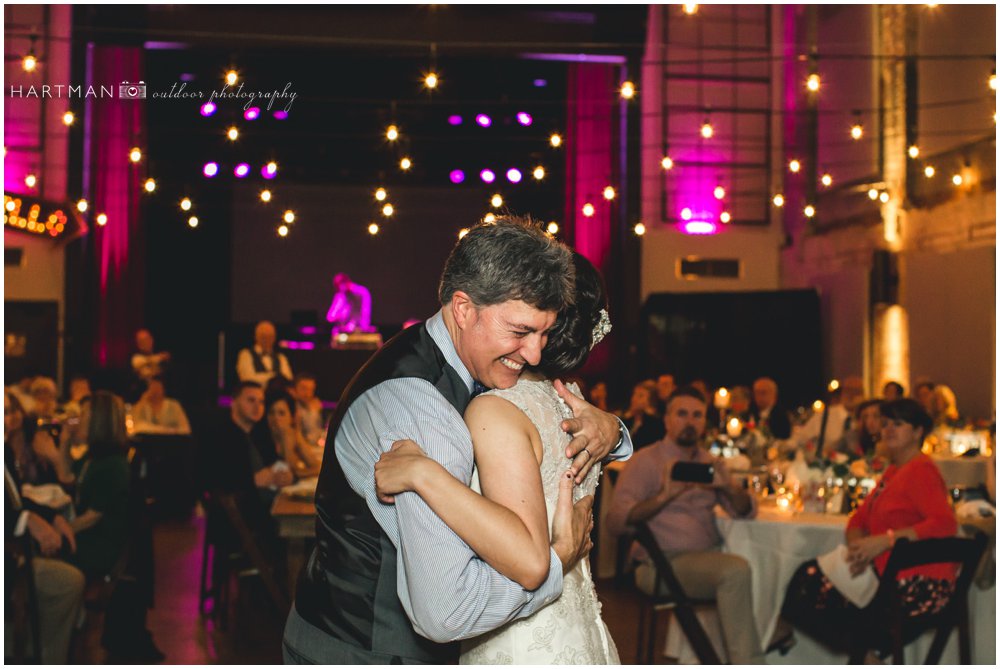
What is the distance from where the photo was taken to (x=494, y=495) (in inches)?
62.9

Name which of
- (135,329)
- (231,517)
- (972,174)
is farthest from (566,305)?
(135,329)

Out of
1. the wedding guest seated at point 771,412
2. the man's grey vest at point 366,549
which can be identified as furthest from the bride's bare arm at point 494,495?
the wedding guest seated at point 771,412

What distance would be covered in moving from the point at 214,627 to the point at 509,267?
4.11 m

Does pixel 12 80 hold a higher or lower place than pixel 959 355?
higher

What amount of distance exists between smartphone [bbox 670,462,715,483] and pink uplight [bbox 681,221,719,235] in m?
9.36

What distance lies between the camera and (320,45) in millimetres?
12742

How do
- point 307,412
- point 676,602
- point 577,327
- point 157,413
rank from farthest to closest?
point 157,413 < point 307,412 < point 676,602 < point 577,327

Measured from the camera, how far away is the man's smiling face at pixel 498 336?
163cm

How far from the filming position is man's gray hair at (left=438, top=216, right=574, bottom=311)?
162 cm

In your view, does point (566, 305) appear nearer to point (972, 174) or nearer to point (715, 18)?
point (972, 174)

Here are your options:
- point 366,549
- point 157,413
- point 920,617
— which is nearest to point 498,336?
point 366,549

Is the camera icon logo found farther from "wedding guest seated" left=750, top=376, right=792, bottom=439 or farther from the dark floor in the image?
"wedding guest seated" left=750, top=376, right=792, bottom=439

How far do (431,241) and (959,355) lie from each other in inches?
347

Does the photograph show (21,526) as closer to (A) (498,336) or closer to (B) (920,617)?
(A) (498,336)
